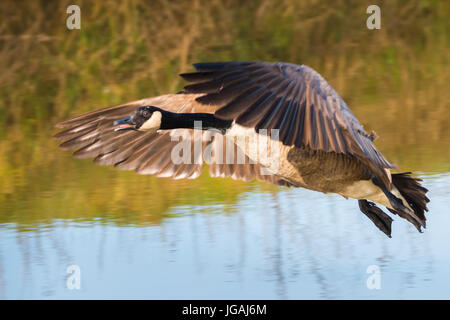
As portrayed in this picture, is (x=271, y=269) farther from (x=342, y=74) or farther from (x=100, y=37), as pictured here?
(x=100, y=37)

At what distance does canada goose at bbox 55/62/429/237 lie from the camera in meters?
3.85

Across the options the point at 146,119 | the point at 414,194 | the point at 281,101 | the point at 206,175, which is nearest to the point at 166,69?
the point at 206,175

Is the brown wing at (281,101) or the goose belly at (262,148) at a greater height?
the brown wing at (281,101)

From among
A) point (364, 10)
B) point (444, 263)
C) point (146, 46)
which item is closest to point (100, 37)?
point (146, 46)

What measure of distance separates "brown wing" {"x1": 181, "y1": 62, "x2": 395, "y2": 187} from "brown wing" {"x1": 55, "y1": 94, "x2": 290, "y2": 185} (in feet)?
4.33

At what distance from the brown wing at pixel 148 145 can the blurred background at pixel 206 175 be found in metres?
0.50

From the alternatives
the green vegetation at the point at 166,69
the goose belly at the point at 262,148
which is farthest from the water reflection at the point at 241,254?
the goose belly at the point at 262,148

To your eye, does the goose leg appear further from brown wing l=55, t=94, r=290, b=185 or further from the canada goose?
brown wing l=55, t=94, r=290, b=185

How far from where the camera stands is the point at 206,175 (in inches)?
268

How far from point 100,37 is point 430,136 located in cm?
523

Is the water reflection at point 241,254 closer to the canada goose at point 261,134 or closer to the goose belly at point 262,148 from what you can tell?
the canada goose at point 261,134

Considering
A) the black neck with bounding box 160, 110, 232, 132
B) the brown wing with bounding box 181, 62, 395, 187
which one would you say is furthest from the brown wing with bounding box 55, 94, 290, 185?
the brown wing with bounding box 181, 62, 395, 187

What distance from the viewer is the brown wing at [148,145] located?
5344mm

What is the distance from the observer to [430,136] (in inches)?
283
